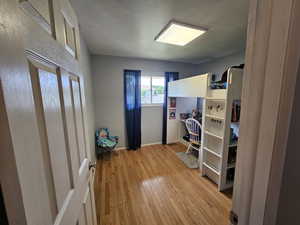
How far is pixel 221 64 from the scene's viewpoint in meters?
3.22

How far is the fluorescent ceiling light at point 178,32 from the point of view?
1.69 m

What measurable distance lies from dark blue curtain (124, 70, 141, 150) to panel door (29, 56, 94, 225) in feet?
8.42

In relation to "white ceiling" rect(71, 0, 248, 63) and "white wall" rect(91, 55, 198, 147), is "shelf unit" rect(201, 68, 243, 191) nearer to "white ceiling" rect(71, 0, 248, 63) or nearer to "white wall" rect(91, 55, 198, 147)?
"white ceiling" rect(71, 0, 248, 63)

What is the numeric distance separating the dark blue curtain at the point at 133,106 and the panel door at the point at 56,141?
8.42 ft

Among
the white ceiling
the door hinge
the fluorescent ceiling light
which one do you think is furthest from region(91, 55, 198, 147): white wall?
the door hinge

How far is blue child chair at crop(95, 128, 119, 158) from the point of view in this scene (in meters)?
2.85

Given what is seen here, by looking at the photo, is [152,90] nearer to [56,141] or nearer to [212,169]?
[212,169]

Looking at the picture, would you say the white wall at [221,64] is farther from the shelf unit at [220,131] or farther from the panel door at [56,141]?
the panel door at [56,141]

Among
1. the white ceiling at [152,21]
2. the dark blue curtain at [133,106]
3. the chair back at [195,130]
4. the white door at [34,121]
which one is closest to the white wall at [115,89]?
the dark blue curtain at [133,106]

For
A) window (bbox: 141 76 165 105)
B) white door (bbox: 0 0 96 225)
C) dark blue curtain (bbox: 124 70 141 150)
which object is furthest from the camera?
window (bbox: 141 76 165 105)

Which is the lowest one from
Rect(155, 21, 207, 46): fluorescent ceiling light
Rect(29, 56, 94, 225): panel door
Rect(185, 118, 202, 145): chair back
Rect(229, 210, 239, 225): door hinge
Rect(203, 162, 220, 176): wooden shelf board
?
Rect(203, 162, 220, 176): wooden shelf board

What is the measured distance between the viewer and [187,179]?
222cm

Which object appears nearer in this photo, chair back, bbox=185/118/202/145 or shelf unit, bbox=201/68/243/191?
shelf unit, bbox=201/68/243/191

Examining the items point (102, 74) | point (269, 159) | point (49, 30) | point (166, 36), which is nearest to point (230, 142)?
point (269, 159)
